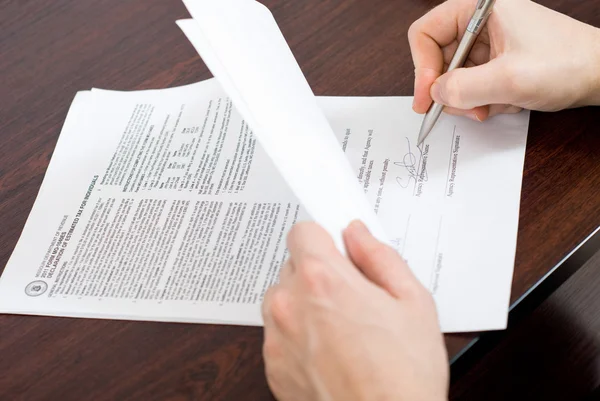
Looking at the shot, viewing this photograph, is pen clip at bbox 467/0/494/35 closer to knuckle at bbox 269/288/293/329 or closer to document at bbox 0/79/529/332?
document at bbox 0/79/529/332

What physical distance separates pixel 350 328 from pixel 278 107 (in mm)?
217

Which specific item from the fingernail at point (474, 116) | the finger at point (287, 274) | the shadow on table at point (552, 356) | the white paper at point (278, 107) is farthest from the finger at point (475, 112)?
the shadow on table at point (552, 356)

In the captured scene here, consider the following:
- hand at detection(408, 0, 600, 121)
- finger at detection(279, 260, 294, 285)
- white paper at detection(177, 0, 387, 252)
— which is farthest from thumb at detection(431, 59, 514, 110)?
finger at detection(279, 260, 294, 285)

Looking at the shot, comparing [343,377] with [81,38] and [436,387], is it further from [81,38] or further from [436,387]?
[81,38]

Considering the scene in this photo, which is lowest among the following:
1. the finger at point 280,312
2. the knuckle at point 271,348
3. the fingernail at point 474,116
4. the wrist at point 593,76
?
the wrist at point 593,76

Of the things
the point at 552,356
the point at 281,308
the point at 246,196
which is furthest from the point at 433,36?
the point at 552,356

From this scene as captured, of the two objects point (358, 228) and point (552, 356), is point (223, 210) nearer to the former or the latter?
point (358, 228)

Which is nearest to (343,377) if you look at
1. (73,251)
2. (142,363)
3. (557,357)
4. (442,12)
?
(142,363)

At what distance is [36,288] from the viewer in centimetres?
70

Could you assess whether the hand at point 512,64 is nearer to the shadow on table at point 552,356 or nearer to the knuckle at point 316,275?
the knuckle at point 316,275

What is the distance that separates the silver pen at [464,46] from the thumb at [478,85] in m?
0.03

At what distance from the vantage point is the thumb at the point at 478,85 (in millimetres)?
721

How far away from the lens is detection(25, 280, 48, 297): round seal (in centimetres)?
69
